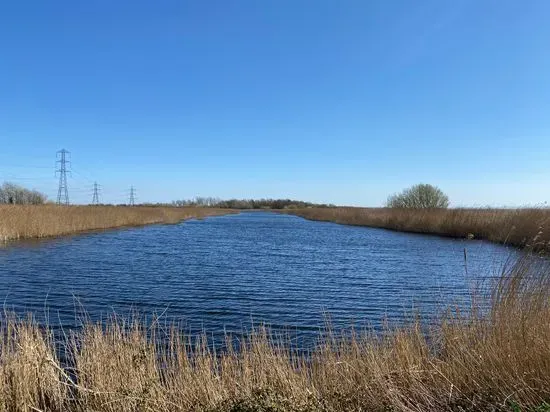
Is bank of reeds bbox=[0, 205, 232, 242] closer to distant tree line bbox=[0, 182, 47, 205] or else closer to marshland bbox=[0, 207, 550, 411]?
marshland bbox=[0, 207, 550, 411]

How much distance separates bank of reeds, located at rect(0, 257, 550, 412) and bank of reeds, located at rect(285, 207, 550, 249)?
570 inches

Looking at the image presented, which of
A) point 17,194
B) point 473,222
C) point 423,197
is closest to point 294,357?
point 473,222

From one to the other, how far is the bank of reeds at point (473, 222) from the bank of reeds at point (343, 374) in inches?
570

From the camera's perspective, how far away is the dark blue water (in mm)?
11094

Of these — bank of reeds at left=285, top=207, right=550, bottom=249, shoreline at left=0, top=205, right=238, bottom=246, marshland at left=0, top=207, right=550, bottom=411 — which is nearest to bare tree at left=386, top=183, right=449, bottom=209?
bank of reeds at left=285, top=207, right=550, bottom=249

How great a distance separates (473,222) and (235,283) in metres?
25.1

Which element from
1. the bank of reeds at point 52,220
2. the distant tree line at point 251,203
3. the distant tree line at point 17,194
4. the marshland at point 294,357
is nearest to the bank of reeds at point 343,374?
the marshland at point 294,357

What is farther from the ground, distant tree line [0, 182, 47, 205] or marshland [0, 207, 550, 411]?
distant tree line [0, 182, 47, 205]

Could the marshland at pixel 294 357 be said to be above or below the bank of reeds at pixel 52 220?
below

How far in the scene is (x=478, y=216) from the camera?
34.7 meters

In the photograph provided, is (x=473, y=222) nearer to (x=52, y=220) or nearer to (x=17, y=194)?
(x=52, y=220)

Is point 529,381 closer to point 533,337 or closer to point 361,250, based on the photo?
point 533,337

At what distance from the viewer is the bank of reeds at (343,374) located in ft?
14.8

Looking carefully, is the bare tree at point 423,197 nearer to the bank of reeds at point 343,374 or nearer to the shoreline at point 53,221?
the shoreline at point 53,221
